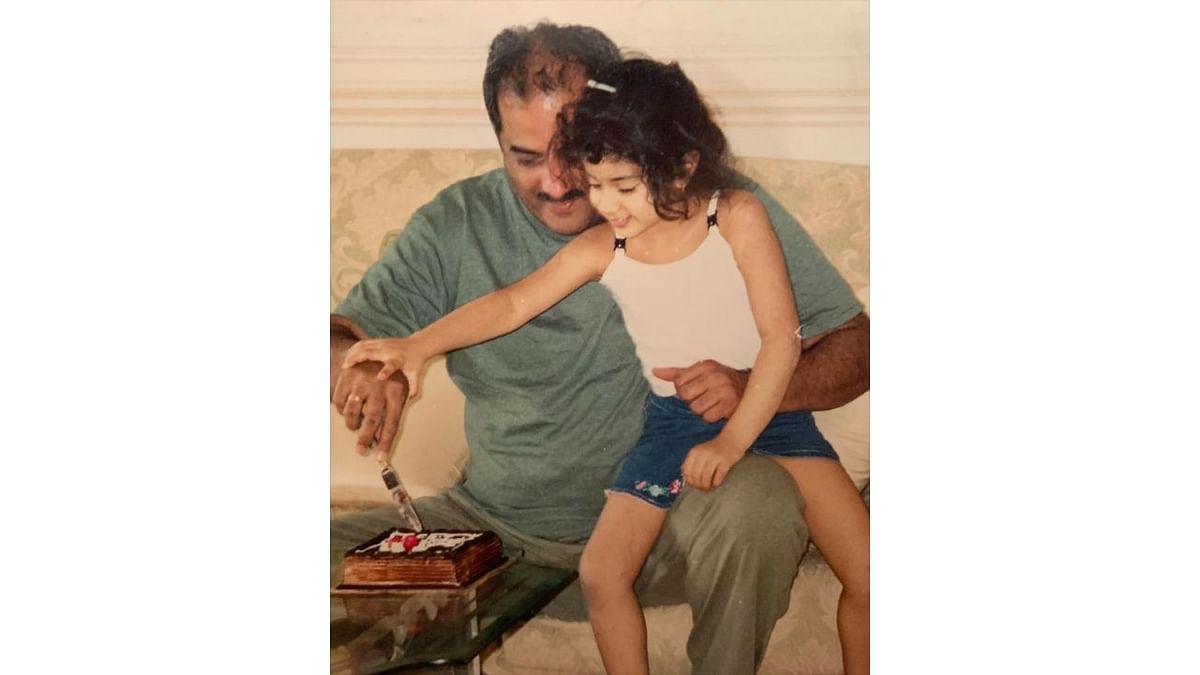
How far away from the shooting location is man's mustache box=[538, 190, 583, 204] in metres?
2.56

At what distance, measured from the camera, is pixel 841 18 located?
2.55 metres

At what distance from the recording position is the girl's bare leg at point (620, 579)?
250 centimetres

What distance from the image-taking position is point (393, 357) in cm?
257

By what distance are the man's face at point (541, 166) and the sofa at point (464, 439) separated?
0.07 m

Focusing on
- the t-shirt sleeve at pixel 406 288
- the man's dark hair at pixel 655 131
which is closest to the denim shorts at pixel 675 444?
the man's dark hair at pixel 655 131

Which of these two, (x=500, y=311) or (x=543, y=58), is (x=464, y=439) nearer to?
(x=500, y=311)

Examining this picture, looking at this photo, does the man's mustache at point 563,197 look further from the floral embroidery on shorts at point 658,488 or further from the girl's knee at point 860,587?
the girl's knee at point 860,587

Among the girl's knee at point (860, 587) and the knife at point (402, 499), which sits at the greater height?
the knife at point (402, 499)

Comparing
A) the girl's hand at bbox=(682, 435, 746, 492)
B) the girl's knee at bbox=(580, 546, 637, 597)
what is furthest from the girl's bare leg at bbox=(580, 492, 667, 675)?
the girl's hand at bbox=(682, 435, 746, 492)

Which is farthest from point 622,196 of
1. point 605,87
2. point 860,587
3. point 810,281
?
point 860,587
